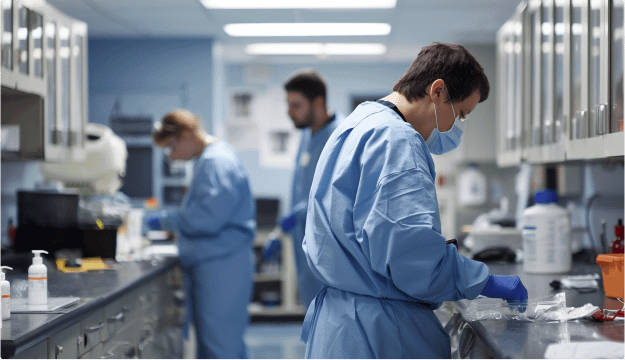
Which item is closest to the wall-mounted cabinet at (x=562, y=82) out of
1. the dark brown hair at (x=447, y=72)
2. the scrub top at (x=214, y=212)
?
the dark brown hair at (x=447, y=72)

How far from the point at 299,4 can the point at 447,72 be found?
→ 7.30 ft

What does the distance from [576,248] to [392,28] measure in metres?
2.08

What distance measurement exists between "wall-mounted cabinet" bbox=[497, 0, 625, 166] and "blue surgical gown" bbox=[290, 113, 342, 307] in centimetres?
88

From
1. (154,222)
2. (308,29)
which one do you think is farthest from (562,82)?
(308,29)

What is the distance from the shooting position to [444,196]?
4289 mm

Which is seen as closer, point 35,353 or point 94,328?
point 35,353

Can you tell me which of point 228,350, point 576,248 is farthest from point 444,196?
point 228,350

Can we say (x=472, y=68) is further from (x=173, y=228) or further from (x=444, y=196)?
(x=444, y=196)

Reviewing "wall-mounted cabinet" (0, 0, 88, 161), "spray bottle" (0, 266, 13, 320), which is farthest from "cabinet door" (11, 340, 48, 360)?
"wall-mounted cabinet" (0, 0, 88, 161)

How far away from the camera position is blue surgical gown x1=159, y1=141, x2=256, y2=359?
2.71 metres

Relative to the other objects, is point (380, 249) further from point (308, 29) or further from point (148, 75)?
point (148, 75)

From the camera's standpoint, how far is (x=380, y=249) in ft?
3.61

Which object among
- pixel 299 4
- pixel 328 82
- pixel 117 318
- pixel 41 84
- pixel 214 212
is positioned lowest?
pixel 117 318

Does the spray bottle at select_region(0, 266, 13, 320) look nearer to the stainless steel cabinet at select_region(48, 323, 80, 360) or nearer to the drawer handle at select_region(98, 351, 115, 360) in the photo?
the stainless steel cabinet at select_region(48, 323, 80, 360)
